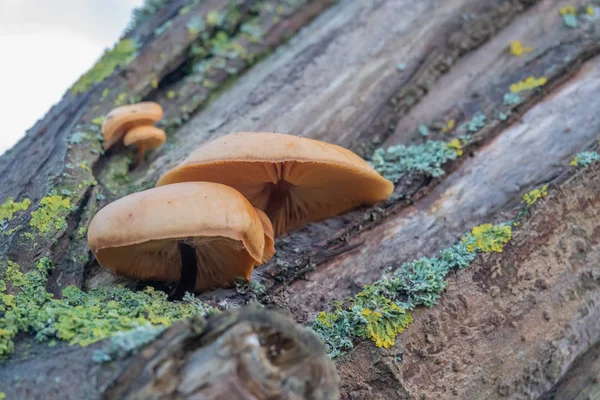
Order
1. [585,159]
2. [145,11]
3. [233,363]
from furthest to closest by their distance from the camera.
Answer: [145,11] → [585,159] → [233,363]

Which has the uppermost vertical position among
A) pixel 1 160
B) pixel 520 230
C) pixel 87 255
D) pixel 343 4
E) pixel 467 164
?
pixel 343 4

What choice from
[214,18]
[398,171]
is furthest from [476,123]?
[214,18]

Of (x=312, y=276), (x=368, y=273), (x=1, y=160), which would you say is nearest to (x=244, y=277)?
(x=312, y=276)

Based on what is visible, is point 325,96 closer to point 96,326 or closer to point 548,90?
point 548,90

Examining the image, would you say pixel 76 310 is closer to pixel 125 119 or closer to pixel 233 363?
pixel 233 363

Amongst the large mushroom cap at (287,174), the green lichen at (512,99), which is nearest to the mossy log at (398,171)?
the green lichen at (512,99)

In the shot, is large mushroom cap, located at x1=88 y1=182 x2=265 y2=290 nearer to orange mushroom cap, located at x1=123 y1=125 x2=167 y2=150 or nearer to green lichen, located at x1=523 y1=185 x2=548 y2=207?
orange mushroom cap, located at x1=123 y1=125 x2=167 y2=150
